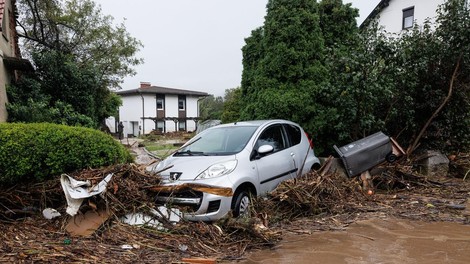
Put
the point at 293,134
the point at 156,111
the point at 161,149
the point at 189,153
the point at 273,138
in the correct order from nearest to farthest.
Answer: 1. the point at 189,153
2. the point at 273,138
3. the point at 293,134
4. the point at 161,149
5. the point at 156,111

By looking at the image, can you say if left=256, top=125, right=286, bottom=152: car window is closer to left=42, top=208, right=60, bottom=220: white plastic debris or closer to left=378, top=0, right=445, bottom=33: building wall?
left=42, top=208, right=60, bottom=220: white plastic debris

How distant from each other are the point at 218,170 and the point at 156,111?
37559mm

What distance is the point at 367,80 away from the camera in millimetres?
8227

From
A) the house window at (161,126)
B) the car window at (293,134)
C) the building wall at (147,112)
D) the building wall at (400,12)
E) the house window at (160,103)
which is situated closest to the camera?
the car window at (293,134)

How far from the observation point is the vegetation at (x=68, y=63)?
36.0ft

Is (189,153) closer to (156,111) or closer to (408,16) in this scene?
(408,16)

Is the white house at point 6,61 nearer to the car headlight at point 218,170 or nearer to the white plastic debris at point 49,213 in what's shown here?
the white plastic debris at point 49,213

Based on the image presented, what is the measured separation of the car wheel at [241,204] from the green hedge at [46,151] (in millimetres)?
2474

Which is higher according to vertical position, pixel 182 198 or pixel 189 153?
pixel 189 153

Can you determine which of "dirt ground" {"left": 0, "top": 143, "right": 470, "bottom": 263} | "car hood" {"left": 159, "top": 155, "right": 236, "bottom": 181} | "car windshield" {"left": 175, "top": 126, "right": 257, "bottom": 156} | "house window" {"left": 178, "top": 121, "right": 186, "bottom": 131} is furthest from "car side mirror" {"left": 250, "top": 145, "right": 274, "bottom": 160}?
"house window" {"left": 178, "top": 121, "right": 186, "bottom": 131}

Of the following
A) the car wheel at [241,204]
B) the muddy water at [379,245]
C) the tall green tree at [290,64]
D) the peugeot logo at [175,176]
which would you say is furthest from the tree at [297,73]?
the peugeot logo at [175,176]

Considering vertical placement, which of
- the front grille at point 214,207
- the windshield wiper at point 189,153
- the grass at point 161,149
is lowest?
the grass at point 161,149

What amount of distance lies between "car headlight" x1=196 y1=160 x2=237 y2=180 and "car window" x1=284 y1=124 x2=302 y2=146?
6.29 feet

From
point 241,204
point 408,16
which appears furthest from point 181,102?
point 241,204
